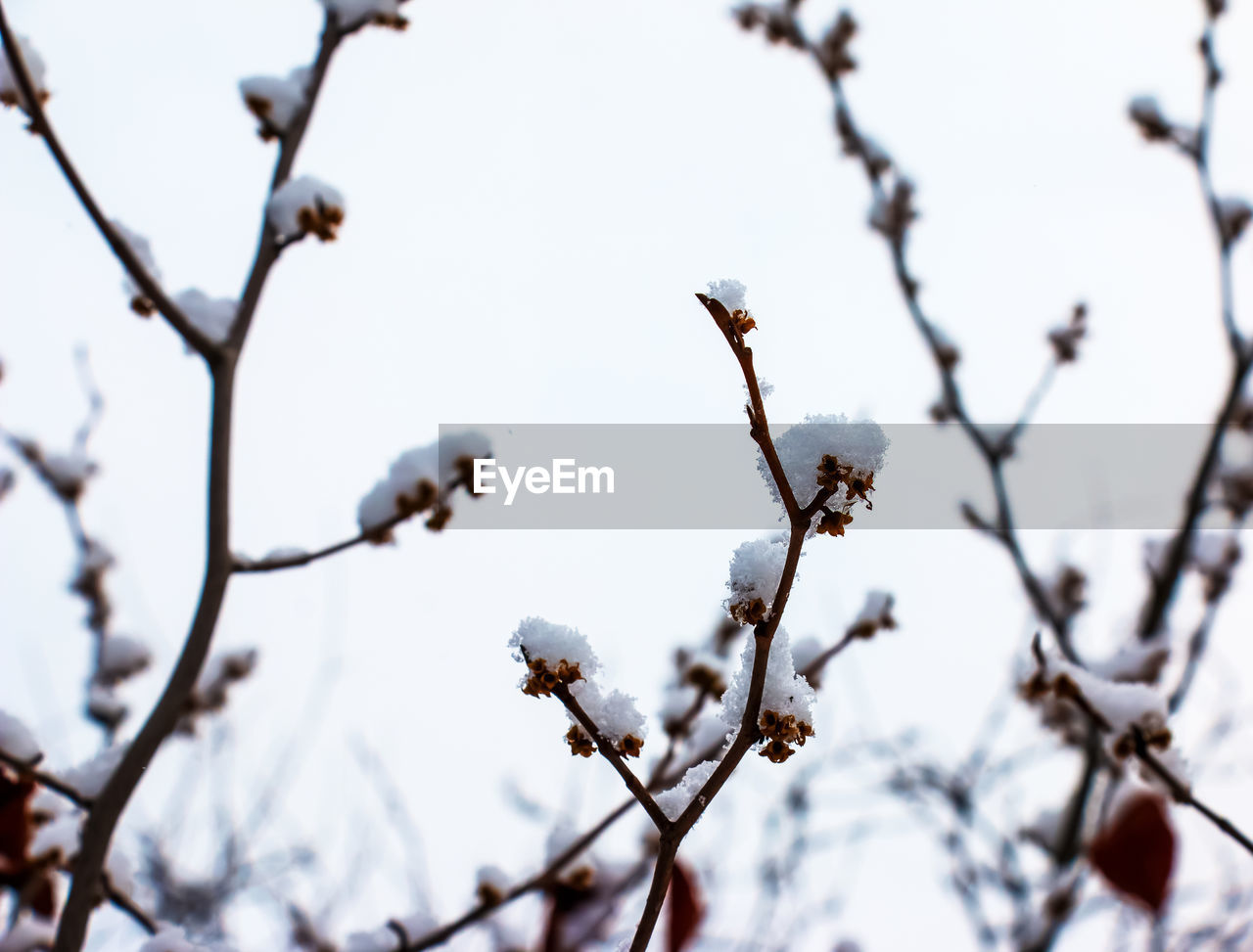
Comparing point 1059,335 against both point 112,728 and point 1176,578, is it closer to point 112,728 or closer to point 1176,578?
point 1176,578

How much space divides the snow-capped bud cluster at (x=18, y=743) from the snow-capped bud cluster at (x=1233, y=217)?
415cm

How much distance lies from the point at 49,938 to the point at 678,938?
114 cm

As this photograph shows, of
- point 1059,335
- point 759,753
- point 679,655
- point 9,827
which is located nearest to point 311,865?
point 679,655

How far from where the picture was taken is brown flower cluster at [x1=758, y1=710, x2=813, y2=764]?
1107mm

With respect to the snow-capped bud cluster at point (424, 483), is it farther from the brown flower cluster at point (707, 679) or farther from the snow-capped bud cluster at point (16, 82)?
the snow-capped bud cluster at point (16, 82)

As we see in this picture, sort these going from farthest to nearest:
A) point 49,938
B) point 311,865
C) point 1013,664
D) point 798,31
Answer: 1. point 311,865
2. point 1013,664
3. point 798,31
4. point 49,938

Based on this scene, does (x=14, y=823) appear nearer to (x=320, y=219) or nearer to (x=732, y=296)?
(x=320, y=219)

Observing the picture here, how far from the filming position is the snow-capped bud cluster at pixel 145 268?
1.54 m

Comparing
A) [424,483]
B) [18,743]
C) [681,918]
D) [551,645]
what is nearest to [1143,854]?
[681,918]

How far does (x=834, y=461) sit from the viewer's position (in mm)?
1121

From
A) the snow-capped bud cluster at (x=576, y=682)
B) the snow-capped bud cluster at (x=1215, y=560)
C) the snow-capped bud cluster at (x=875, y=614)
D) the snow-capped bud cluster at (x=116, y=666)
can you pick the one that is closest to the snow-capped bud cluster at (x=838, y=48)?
the snow-capped bud cluster at (x=1215, y=560)

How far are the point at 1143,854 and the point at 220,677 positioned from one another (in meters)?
2.74

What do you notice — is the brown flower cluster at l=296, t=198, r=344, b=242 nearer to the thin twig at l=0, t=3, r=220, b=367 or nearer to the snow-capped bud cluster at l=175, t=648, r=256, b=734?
the thin twig at l=0, t=3, r=220, b=367

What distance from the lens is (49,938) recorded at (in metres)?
1.62
